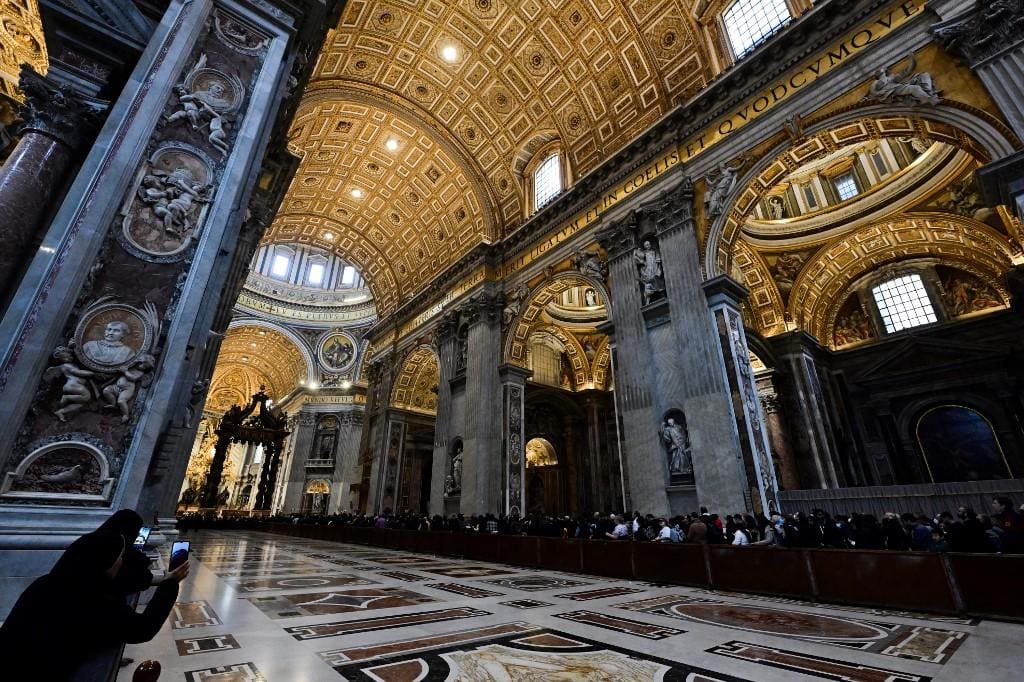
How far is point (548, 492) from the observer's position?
61.1 ft

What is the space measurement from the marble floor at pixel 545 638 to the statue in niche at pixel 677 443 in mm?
4010

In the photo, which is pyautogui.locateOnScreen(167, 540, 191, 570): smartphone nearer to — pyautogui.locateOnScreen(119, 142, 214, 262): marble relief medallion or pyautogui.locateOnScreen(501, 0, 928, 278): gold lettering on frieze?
pyautogui.locateOnScreen(119, 142, 214, 262): marble relief medallion

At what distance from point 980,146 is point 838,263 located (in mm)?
8468

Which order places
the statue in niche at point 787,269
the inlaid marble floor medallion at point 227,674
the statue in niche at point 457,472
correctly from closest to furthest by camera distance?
the inlaid marble floor medallion at point 227,674 < the statue in niche at point 457,472 < the statue in niche at point 787,269

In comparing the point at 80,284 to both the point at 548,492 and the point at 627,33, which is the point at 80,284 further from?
the point at 548,492

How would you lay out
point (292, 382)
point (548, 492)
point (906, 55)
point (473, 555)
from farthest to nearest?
point (292, 382), point (548, 492), point (473, 555), point (906, 55)

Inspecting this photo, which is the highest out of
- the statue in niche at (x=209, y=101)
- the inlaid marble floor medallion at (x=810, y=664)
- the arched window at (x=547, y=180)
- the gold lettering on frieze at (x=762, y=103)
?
the arched window at (x=547, y=180)

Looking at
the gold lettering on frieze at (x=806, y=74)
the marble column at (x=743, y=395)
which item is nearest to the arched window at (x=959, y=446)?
the marble column at (x=743, y=395)

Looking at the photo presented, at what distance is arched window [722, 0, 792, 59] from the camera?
10203 mm

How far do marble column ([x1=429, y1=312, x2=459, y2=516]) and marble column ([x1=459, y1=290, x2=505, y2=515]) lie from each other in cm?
106

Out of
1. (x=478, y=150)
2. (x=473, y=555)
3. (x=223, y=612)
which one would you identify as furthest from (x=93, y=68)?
(x=478, y=150)

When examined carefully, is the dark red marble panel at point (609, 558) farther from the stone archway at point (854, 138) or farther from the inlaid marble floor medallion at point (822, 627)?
the stone archway at point (854, 138)

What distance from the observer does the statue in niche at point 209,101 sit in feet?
15.3

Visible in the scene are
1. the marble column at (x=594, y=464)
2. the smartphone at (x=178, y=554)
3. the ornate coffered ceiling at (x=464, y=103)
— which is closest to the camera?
the smartphone at (x=178, y=554)
